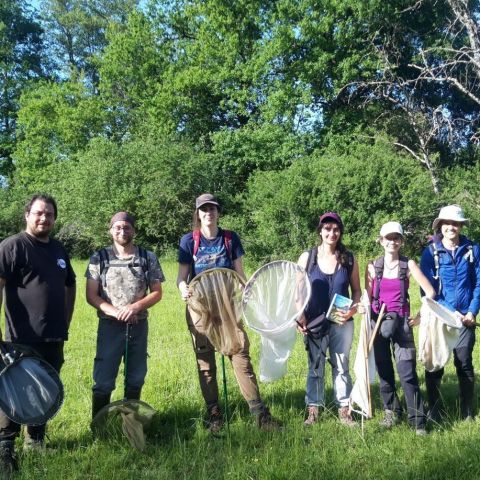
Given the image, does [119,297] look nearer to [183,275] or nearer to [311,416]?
[183,275]

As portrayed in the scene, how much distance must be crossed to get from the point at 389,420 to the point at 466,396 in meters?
0.79

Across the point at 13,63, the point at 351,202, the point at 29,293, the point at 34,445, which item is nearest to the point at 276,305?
the point at 29,293

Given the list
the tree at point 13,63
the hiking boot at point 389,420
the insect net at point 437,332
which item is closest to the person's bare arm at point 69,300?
the hiking boot at point 389,420

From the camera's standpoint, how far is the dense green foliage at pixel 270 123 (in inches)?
684

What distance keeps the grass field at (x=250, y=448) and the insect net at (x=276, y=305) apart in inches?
25.1

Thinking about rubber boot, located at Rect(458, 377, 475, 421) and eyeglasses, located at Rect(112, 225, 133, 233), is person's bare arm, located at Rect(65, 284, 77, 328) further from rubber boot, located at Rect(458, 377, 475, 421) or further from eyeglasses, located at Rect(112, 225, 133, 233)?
rubber boot, located at Rect(458, 377, 475, 421)

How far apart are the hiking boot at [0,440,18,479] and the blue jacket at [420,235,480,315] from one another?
3.82 meters

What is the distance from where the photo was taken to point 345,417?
4.82m

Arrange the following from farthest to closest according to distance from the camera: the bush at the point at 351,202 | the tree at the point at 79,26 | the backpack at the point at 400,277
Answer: the tree at the point at 79,26, the bush at the point at 351,202, the backpack at the point at 400,277

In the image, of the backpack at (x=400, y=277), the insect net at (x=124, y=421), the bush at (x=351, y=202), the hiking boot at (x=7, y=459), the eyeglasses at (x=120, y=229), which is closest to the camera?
the hiking boot at (x=7, y=459)

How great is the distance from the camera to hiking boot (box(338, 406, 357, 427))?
15.6 ft

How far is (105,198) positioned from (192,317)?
19157 mm

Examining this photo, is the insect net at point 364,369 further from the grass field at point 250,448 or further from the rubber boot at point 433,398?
the rubber boot at point 433,398

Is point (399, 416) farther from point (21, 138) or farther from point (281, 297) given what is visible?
point (21, 138)
